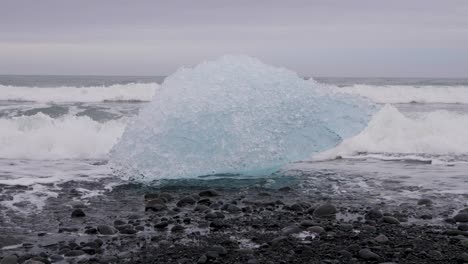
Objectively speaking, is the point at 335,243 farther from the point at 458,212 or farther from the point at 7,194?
the point at 7,194

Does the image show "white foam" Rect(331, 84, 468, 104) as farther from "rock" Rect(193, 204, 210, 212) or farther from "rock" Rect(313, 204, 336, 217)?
"rock" Rect(193, 204, 210, 212)

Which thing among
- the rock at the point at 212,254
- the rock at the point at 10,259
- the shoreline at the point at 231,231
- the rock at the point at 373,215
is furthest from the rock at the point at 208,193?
the rock at the point at 10,259

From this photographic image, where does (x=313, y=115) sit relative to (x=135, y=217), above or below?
above

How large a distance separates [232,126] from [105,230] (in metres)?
4.26

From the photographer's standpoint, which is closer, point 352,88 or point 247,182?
point 247,182

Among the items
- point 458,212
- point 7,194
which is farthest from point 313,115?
point 7,194

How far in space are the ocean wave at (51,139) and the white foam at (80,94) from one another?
47.0 feet

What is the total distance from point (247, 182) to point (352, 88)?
2816 cm

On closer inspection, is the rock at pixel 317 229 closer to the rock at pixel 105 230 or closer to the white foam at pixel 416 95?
the rock at pixel 105 230

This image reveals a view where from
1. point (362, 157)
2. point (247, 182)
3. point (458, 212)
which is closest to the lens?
point (458, 212)

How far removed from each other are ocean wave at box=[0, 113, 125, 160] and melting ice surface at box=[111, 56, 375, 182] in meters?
4.47

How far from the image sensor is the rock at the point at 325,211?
8164 mm

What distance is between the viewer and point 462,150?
1616 centimetres

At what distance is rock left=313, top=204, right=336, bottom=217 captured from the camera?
8164 millimetres
